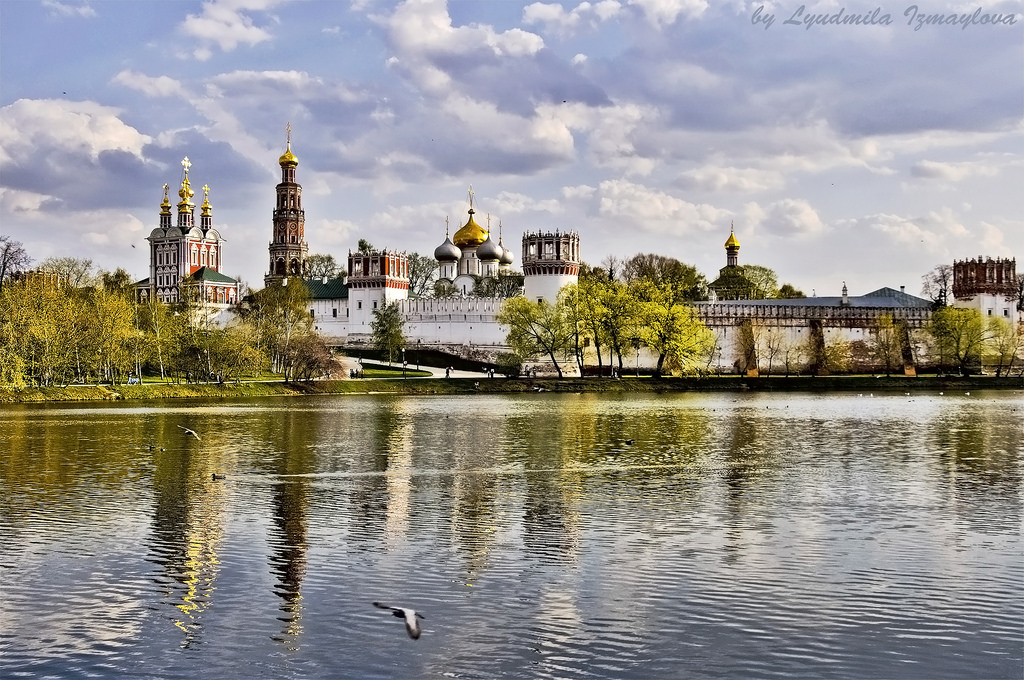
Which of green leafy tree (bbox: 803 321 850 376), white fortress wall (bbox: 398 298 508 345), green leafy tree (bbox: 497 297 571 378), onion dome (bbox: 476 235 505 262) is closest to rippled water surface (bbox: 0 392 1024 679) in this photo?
green leafy tree (bbox: 497 297 571 378)

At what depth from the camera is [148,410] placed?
143 ft

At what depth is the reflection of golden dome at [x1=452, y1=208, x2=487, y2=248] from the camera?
10650 cm

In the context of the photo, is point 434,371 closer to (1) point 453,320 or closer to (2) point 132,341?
(1) point 453,320

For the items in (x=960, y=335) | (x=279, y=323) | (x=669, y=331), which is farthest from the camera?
(x=960, y=335)

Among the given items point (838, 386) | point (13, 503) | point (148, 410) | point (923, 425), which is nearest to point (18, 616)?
point (13, 503)

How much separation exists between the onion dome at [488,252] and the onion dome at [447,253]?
7.71ft

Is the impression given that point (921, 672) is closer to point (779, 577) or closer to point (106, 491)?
point (779, 577)

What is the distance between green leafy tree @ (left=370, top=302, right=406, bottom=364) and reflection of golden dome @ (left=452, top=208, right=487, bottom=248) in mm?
19683

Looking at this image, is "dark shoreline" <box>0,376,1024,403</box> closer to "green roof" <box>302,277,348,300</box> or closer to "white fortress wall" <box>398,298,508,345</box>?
Answer: "white fortress wall" <box>398,298,508,345</box>

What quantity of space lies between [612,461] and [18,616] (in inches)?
586

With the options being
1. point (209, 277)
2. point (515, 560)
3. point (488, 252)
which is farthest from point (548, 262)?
point (515, 560)

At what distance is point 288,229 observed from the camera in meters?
109

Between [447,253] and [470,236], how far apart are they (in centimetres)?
302

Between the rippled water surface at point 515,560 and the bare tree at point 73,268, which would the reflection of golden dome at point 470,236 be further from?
the rippled water surface at point 515,560
